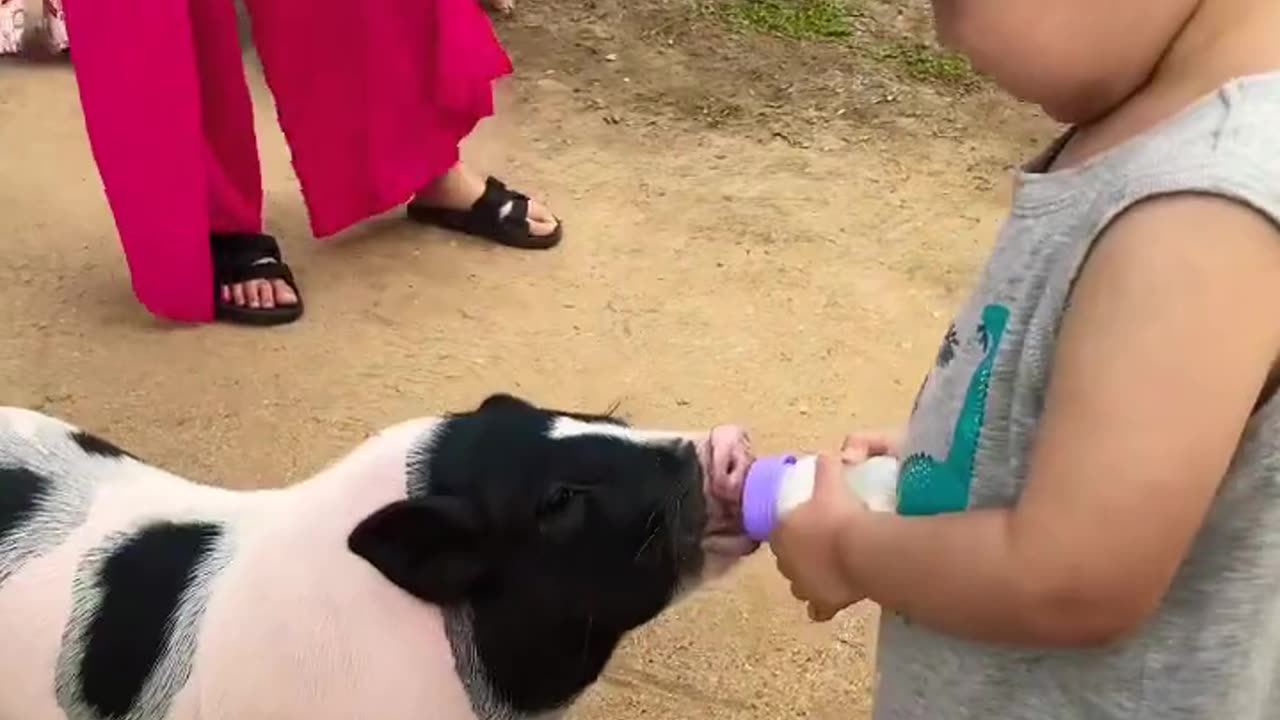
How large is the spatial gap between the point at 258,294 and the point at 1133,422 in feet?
4.81

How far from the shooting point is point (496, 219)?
6.79ft

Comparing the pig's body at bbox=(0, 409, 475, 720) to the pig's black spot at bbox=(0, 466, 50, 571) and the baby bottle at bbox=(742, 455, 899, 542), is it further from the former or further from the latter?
the baby bottle at bbox=(742, 455, 899, 542)

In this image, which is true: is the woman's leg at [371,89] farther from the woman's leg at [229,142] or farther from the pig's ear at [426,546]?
the pig's ear at [426,546]

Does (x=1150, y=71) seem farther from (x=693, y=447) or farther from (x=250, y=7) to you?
(x=250, y=7)

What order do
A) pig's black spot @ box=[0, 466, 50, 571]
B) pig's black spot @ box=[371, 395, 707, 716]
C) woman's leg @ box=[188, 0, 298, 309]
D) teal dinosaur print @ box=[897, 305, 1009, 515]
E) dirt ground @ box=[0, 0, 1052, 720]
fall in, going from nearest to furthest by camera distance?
teal dinosaur print @ box=[897, 305, 1009, 515], pig's black spot @ box=[371, 395, 707, 716], pig's black spot @ box=[0, 466, 50, 571], dirt ground @ box=[0, 0, 1052, 720], woman's leg @ box=[188, 0, 298, 309]

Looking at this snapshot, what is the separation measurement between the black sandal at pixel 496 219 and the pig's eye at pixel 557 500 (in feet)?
3.61

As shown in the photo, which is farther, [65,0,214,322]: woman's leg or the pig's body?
[65,0,214,322]: woman's leg

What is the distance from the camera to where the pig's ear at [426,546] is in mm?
940

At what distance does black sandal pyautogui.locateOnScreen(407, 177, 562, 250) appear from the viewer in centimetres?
206

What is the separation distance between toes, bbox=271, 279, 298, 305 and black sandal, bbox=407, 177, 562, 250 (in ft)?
0.87

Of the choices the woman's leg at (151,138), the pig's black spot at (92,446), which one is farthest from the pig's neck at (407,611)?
the woman's leg at (151,138)

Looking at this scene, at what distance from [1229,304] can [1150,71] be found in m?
0.13

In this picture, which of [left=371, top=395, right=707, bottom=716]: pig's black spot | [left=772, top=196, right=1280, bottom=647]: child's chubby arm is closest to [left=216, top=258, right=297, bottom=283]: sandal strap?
[left=371, top=395, right=707, bottom=716]: pig's black spot

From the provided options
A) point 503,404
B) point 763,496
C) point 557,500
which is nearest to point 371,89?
point 503,404
